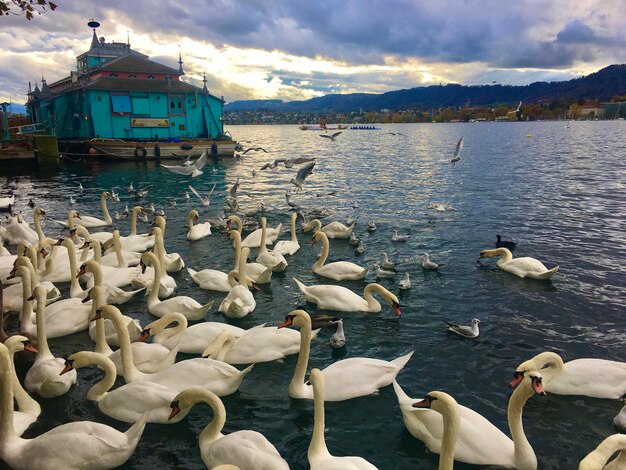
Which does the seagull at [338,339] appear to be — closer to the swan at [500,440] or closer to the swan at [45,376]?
the swan at [500,440]

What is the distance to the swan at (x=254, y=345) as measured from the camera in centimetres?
886

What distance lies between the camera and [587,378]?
25.6 feet

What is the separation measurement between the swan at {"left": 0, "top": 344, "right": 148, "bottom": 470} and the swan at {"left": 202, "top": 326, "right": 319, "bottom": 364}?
270 cm

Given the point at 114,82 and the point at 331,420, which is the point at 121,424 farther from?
the point at 114,82

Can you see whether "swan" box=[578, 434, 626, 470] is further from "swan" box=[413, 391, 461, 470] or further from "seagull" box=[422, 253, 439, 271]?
"seagull" box=[422, 253, 439, 271]

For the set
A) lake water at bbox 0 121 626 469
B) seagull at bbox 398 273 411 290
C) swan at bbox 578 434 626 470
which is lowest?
lake water at bbox 0 121 626 469

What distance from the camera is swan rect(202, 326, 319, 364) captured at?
8.86 metres

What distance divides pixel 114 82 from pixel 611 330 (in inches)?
2049

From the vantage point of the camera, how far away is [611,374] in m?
7.77

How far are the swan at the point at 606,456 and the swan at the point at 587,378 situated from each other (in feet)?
7.35

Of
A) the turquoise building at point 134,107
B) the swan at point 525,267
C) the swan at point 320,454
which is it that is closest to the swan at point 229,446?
the swan at point 320,454

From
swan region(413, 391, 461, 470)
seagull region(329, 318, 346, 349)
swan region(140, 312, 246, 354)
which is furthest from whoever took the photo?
seagull region(329, 318, 346, 349)

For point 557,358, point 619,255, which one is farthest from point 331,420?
point 619,255

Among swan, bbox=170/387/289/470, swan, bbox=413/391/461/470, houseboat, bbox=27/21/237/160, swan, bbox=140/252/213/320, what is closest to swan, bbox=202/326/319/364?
swan, bbox=140/252/213/320
